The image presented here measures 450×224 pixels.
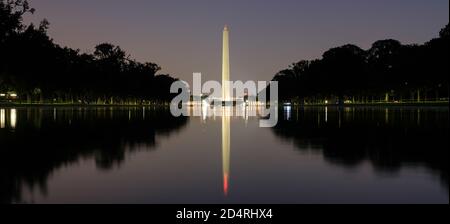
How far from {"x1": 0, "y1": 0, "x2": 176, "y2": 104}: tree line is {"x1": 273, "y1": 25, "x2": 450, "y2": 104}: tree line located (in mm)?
48207

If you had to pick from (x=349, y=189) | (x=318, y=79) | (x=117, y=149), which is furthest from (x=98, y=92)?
(x=349, y=189)

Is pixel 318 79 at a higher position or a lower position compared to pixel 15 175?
higher

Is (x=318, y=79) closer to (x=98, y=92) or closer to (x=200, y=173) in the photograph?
(x=98, y=92)

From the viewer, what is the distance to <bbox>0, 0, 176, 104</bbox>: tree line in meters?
61.4

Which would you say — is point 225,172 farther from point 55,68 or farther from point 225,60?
point 225,60

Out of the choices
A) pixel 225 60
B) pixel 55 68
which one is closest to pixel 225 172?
pixel 55 68

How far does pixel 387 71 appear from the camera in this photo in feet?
337

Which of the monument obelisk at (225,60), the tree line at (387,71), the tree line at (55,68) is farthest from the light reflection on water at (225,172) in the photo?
the monument obelisk at (225,60)

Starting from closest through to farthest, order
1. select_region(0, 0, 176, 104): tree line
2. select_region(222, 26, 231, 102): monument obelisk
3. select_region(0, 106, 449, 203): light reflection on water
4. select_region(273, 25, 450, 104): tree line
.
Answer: select_region(0, 106, 449, 203): light reflection on water < select_region(0, 0, 176, 104): tree line < select_region(273, 25, 450, 104): tree line < select_region(222, 26, 231, 102): monument obelisk

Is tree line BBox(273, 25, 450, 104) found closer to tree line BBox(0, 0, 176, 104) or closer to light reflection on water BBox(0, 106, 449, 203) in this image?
tree line BBox(0, 0, 176, 104)

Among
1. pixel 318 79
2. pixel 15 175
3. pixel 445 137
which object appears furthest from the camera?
pixel 318 79

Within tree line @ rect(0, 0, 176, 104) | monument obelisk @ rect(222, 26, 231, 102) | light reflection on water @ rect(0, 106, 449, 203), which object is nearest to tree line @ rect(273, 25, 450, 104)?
monument obelisk @ rect(222, 26, 231, 102)
